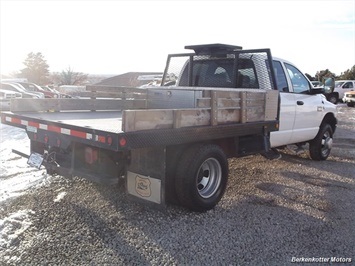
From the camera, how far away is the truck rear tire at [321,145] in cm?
786

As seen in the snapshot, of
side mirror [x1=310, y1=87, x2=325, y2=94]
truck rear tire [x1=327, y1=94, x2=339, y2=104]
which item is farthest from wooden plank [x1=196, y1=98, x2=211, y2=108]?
truck rear tire [x1=327, y1=94, x2=339, y2=104]

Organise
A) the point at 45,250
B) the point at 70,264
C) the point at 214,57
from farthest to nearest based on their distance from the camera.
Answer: the point at 214,57
the point at 45,250
the point at 70,264

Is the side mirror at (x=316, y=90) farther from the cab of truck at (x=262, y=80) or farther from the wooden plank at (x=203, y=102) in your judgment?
the wooden plank at (x=203, y=102)

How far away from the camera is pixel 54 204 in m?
4.82

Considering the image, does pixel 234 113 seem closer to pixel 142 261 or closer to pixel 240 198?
pixel 240 198

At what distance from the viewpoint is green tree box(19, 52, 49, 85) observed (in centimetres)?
5247

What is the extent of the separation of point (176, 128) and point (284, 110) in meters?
2.98

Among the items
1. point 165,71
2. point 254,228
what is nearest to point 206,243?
point 254,228

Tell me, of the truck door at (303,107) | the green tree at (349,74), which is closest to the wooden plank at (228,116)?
the truck door at (303,107)

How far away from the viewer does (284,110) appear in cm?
642

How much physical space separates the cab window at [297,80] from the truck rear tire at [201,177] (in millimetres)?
2787

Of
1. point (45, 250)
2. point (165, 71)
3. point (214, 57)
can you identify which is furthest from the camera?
point (165, 71)

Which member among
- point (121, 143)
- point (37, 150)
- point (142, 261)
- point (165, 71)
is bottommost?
point (142, 261)

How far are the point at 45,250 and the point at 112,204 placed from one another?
138 cm
